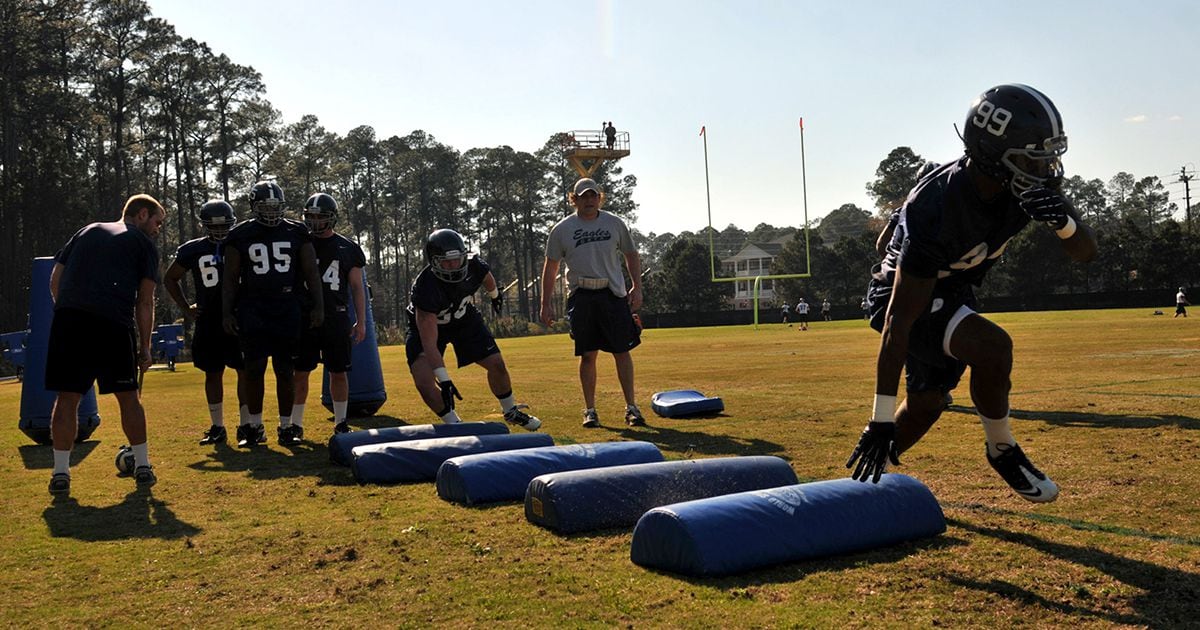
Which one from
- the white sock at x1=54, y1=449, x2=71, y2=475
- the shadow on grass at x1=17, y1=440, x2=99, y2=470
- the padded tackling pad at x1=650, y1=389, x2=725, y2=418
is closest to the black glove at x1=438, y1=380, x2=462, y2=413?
the padded tackling pad at x1=650, y1=389, x2=725, y2=418

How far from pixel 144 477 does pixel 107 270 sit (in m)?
1.48

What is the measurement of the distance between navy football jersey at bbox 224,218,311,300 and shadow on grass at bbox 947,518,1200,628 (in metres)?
6.69

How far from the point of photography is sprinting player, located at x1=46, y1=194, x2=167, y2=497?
7.01m

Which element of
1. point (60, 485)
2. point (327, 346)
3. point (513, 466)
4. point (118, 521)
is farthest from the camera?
point (327, 346)

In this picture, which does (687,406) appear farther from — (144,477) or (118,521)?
(118,521)

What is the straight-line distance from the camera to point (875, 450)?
437 cm

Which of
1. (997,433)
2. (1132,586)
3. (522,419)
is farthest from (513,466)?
(1132,586)

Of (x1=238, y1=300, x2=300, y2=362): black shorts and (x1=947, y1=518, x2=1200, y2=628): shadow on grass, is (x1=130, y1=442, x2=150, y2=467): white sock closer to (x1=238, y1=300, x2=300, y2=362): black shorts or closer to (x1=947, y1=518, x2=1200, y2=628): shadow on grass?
(x1=238, y1=300, x2=300, y2=362): black shorts

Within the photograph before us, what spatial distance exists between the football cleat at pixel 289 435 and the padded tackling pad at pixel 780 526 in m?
5.70

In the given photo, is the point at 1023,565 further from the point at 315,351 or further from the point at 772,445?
the point at 315,351

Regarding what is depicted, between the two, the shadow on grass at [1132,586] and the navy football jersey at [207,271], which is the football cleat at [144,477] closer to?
the navy football jersey at [207,271]

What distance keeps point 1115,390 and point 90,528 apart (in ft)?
31.1

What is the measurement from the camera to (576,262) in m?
9.77

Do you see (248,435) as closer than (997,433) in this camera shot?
No
